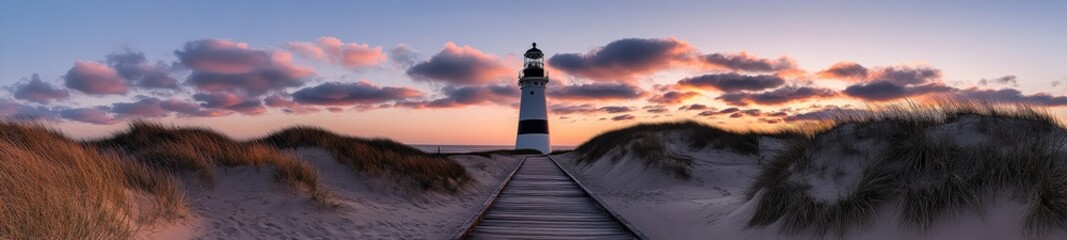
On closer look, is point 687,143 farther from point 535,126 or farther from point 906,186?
point 535,126

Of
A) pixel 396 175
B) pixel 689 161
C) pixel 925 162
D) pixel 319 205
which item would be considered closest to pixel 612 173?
pixel 689 161

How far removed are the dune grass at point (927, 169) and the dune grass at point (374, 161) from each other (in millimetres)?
6765

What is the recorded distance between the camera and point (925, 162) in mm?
5543

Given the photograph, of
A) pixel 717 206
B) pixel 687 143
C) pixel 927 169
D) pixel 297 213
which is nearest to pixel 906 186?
pixel 927 169

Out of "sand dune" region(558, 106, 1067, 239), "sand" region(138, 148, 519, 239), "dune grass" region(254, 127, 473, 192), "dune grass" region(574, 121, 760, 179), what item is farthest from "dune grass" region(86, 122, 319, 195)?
"dune grass" region(574, 121, 760, 179)

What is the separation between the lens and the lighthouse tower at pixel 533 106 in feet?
136

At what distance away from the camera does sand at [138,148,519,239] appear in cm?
664

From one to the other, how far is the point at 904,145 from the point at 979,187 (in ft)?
3.47

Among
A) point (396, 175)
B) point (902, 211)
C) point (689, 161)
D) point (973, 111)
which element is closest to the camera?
point (902, 211)

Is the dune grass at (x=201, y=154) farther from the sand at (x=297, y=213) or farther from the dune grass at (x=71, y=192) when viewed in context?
the dune grass at (x=71, y=192)

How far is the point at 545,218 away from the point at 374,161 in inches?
184

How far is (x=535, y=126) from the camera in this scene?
42.3m

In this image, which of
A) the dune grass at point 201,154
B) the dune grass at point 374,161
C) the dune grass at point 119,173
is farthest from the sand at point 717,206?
the dune grass at point 201,154

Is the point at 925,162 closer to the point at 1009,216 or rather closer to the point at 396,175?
the point at 1009,216
